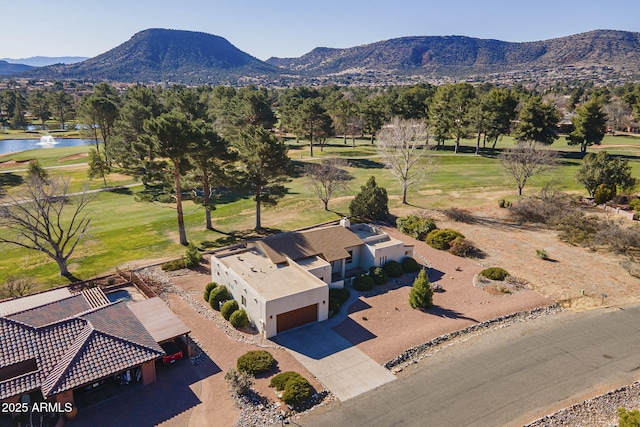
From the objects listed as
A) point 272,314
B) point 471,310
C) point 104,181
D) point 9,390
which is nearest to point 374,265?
point 471,310

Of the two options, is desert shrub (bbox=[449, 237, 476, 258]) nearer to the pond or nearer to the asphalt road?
the asphalt road

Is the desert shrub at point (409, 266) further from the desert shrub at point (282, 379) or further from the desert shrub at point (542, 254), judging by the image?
the desert shrub at point (282, 379)

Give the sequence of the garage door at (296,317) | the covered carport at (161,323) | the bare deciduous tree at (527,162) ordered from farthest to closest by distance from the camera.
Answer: the bare deciduous tree at (527,162) → the garage door at (296,317) → the covered carport at (161,323)

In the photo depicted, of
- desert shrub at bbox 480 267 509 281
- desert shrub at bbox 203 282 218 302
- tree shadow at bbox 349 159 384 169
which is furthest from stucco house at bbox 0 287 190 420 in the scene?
tree shadow at bbox 349 159 384 169

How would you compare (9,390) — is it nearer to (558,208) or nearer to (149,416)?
(149,416)

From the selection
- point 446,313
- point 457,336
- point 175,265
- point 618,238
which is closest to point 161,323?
point 175,265

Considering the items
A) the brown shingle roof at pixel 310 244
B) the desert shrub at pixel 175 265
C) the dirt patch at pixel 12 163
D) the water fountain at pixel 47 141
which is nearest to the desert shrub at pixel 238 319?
the brown shingle roof at pixel 310 244
